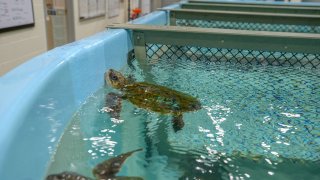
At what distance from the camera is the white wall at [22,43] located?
8.67 ft

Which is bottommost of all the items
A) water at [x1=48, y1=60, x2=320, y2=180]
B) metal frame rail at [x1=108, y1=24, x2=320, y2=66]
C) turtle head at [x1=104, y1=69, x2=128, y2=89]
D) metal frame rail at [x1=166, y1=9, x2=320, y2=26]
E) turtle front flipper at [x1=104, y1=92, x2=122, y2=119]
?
water at [x1=48, y1=60, x2=320, y2=180]

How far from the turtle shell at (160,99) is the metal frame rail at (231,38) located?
0.42m

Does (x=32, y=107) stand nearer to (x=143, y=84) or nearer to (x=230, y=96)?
(x=143, y=84)

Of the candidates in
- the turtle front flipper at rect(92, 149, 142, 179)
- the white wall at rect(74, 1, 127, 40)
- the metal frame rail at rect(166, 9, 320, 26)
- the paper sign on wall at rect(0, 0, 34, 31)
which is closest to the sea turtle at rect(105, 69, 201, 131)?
the turtle front flipper at rect(92, 149, 142, 179)

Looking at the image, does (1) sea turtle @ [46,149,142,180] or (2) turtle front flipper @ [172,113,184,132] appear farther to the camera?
(2) turtle front flipper @ [172,113,184,132]

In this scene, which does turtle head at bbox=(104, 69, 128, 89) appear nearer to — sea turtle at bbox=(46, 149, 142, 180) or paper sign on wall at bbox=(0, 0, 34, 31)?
sea turtle at bbox=(46, 149, 142, 180)

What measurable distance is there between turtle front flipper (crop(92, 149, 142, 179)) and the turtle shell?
0.40 metres

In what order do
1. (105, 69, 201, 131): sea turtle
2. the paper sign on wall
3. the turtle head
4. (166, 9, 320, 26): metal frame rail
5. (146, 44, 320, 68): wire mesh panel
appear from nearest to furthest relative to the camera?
1. (105, 69, 201, 131): sea turtle
2. the turtle head
3. (146, 44, 320, 68): wire mesh panel
4. (166, 9, 320, 26): metal frame rail
5. the paper sign on wall

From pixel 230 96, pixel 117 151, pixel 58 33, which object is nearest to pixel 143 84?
pixel 230 96

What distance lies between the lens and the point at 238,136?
3.28 ft

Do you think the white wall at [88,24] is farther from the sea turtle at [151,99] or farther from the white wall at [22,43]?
the sea turtle at [151,99]

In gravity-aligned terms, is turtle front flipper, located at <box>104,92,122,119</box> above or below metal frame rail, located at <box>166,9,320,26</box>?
below

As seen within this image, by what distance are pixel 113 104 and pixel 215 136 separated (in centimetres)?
44

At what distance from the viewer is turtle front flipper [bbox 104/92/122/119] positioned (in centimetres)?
113
